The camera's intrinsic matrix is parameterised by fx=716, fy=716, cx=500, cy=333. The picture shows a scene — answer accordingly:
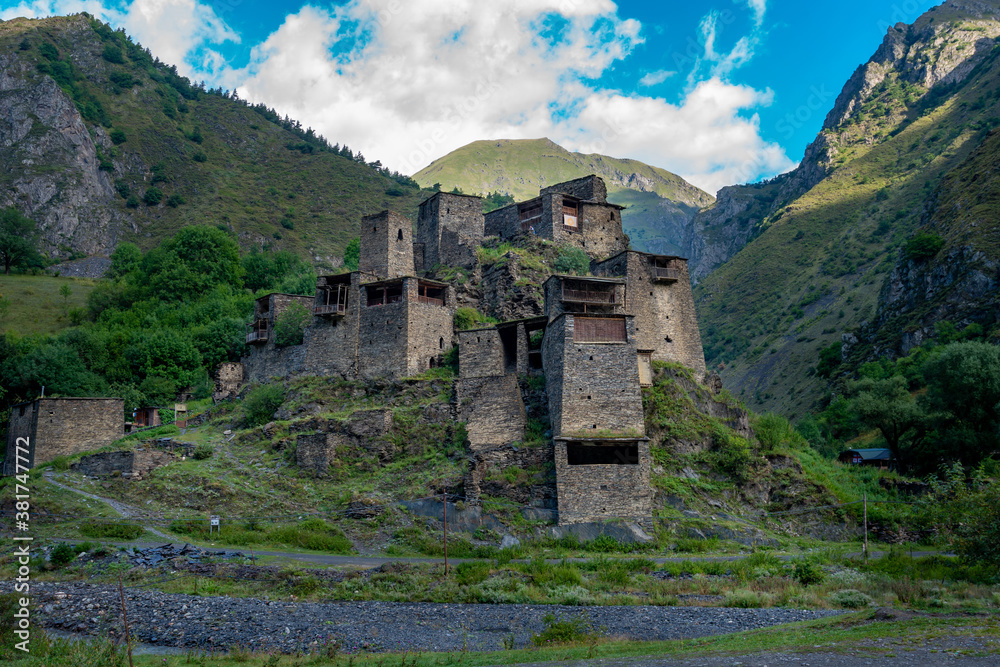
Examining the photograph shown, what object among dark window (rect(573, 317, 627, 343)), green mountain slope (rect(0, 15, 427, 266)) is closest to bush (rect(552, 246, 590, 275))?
dark window (rect(573, 317, 627, 343))

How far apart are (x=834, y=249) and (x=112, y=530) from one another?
101364 millimetres

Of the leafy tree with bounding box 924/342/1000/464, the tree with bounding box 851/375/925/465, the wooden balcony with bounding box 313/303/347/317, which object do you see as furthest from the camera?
the tree with bounding box 851/375/925/465

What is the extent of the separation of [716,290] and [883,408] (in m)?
75.3

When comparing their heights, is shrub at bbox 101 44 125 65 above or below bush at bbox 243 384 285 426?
above

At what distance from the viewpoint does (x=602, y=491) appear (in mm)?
29547

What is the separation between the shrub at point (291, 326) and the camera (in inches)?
1699

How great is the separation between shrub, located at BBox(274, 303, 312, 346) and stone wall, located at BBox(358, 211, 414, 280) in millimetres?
5466

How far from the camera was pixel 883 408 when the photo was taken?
44.1 m

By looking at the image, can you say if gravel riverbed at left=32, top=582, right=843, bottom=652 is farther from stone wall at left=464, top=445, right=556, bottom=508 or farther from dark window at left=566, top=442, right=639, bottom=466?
dark window at left=566, top=442, right=639, bottom=466

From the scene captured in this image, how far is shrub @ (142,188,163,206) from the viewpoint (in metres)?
95.8

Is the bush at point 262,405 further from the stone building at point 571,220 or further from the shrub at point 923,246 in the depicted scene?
the shrub at point 923,246

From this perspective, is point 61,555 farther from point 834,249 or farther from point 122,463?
point 834,249

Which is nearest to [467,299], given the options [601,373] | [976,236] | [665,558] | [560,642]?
[601,373]

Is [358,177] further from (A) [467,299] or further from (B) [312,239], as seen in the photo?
(A) [467,299]
